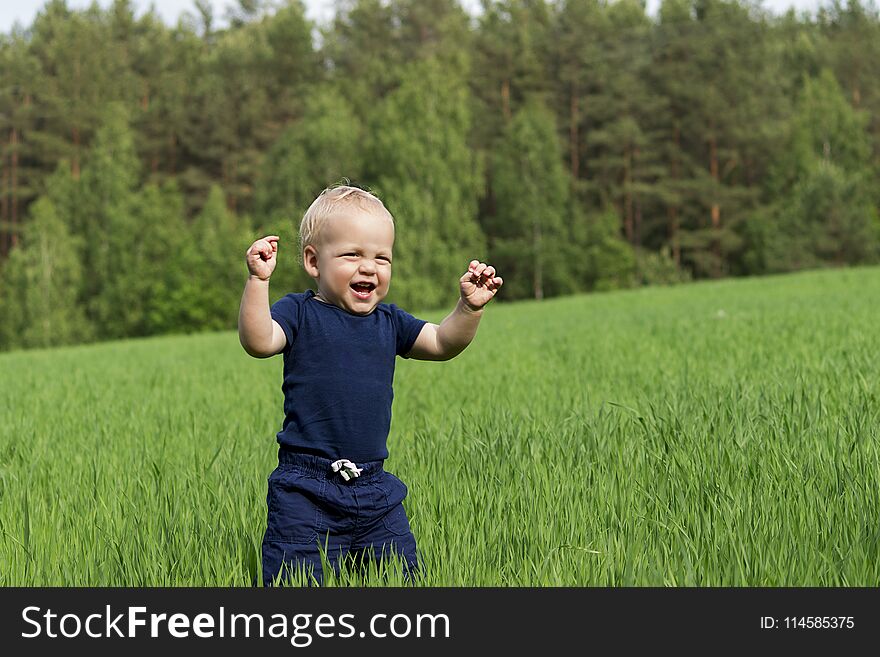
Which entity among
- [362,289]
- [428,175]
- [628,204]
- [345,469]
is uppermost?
[428,175]

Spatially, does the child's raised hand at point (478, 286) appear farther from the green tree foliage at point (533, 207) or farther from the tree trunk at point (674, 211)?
the tree trunk at point (674, 211)

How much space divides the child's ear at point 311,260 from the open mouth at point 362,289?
13 centimetres

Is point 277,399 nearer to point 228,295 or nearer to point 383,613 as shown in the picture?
point 383,613

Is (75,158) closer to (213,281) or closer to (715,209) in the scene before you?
(213,281)

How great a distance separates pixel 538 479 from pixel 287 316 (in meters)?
1.10

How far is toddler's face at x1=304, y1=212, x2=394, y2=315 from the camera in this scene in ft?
7.83

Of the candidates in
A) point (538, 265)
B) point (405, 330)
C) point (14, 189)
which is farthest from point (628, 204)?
point (405, 330)

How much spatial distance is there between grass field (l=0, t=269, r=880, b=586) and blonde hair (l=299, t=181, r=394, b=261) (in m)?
0.94

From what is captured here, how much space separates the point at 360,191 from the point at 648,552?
129 cm

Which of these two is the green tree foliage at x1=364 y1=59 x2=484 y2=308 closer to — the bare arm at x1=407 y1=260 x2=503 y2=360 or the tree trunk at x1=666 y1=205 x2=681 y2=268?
the tree trunk at x1=666 y1=205 x2=681 y2=268

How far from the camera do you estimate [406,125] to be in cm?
3888

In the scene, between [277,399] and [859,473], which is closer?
[859,473]

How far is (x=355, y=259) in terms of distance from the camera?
240 centimetres

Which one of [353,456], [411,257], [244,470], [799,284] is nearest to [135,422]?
[244,470]
